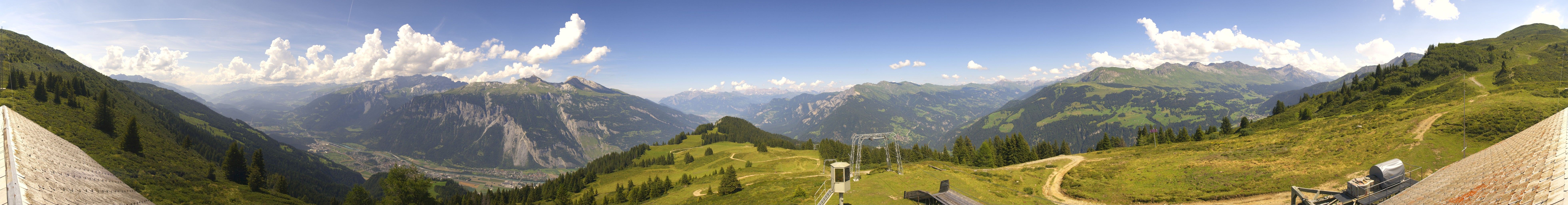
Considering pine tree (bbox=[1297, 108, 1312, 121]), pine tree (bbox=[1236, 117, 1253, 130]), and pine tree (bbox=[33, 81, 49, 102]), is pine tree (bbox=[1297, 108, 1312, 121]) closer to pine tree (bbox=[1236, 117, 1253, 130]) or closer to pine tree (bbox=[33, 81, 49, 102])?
pine tree (bbox=[1236, 117, 1253, 130])

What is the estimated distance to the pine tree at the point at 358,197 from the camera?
36.1 m

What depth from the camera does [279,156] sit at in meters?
156

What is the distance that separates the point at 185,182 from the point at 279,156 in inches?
6352

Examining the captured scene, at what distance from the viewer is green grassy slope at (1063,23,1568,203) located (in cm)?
3188

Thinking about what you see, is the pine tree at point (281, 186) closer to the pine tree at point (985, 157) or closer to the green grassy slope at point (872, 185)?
the green grassy slope at point (872, 185)

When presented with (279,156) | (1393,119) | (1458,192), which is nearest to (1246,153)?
(1393,119)

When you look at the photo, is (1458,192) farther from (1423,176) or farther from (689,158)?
(689,158)

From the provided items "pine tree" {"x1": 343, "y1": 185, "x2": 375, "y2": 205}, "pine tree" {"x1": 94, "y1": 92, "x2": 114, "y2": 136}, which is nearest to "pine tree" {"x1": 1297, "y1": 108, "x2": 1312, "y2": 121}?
"pine tree" {"x1": 343, "y1": 185, "x2": 375, "y2": 205}

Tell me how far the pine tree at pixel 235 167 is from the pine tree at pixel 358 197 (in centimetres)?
4047

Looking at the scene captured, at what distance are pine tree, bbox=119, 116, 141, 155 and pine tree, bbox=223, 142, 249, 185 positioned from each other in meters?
8.22

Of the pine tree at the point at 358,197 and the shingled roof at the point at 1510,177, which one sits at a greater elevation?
the shingled roof at the point at 1510,177

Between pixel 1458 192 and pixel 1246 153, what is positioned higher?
pixel 1458 192

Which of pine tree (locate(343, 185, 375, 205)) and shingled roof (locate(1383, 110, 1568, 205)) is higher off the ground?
shingled roof (locate(1383, 110, 1568, 205))

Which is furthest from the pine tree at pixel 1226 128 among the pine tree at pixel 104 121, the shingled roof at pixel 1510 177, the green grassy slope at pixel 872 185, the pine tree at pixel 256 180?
the pine tree at pixel 104 121
